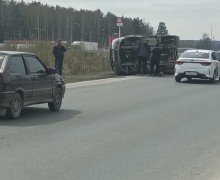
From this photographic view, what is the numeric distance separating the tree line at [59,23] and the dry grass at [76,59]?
233 ft

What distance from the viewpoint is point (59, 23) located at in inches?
4995

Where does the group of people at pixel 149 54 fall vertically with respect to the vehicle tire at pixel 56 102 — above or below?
above

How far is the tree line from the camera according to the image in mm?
111562

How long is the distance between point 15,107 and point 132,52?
1903 cm

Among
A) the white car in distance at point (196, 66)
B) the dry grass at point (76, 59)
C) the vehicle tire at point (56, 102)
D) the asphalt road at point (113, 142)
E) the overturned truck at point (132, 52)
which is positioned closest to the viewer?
the asphalt road at point (113, 142)

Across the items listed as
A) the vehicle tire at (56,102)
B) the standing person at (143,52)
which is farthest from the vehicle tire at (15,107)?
the standing person at (143,52)

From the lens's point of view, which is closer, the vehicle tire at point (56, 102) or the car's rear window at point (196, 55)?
the vehicle tire at point (56, 102)

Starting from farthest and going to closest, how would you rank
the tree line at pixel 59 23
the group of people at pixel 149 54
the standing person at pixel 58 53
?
the tree line at pixel 59 23, the group of people at pixel 149 54, the standing person at pixel 58 53

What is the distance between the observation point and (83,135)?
9.73 m

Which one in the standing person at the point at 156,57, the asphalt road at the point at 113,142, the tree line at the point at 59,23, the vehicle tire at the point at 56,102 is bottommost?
the asphalt road at the point at 113,142

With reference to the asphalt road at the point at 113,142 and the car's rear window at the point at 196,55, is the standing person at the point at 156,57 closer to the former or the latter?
the car's rear window at the point at 196,55

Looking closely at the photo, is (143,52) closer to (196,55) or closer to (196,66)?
(196,55)

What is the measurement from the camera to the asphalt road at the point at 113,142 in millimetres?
7020

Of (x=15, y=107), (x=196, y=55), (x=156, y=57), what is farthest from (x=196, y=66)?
(x=15, y=107)
